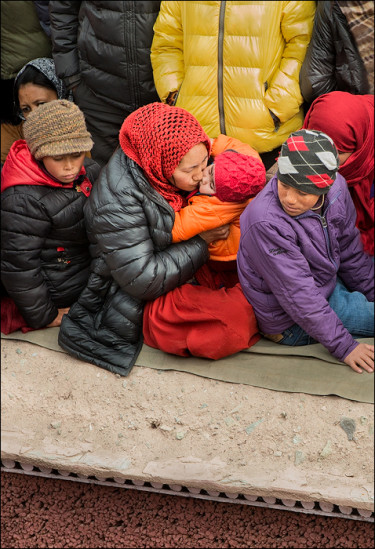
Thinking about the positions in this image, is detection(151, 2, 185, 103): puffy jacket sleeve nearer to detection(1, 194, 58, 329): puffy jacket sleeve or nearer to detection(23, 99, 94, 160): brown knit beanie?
detection(23, 99, 94, 160): brown knit beanie

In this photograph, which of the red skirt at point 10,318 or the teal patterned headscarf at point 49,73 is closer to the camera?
the red skirt at point 10,318

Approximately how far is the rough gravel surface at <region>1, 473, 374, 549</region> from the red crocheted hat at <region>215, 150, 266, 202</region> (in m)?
1.37

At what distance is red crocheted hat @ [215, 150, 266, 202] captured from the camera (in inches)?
102

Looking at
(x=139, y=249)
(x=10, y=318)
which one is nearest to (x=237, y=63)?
(x=139, y=249)

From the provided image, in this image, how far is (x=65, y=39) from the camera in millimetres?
3420

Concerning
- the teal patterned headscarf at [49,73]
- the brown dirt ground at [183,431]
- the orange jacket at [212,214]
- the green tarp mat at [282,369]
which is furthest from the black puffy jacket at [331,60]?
the brown dirt ground at [183,431]

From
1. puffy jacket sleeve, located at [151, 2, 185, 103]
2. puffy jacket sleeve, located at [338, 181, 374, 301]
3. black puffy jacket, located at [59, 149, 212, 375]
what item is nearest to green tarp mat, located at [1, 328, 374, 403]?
black puffy jacket, located at [59, 149, 212, 375]

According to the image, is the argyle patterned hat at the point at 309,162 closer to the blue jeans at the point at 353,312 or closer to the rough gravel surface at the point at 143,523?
the blue jeans at the point at 353,312

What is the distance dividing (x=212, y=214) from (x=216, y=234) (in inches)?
5.1

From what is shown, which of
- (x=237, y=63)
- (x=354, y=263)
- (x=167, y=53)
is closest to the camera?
(x=354, y=263)

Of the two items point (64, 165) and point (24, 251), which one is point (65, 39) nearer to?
point (64, 165)

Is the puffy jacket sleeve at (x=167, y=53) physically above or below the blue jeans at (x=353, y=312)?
above

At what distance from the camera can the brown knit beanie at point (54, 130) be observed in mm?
2668

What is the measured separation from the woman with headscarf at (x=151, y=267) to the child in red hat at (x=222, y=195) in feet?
0.15
